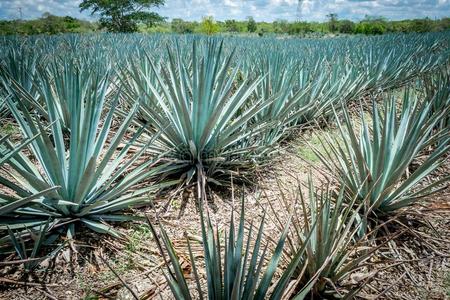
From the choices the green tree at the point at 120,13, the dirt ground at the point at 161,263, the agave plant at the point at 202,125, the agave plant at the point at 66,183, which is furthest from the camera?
the green tree at the point at 120,13

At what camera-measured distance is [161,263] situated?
1777mm

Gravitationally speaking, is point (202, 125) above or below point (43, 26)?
below

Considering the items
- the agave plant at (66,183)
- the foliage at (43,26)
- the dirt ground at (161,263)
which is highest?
the foliage at (43,26)

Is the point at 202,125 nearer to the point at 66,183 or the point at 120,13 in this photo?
the point at 66,183

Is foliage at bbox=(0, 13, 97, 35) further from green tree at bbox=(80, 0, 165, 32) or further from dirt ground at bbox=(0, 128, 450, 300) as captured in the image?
dirt ground at bbox=(0, 128, 450, 300)

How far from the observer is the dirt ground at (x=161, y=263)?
5.06 feet

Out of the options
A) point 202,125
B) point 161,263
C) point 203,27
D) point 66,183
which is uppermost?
point 203,27

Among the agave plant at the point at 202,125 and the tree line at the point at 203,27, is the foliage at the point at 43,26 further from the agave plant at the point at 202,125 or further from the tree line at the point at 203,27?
the agave plant at the point at 202,125

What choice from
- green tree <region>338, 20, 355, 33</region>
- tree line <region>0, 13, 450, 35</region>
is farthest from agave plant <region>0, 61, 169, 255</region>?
green tree <region>338, 20, 355, 33</region>

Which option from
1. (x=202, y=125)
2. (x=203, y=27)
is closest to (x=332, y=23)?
(x=203, y=27)

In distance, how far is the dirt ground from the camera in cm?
154

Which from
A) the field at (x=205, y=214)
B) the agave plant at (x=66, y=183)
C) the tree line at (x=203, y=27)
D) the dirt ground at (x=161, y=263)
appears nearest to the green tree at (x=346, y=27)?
the tree line at (x=203, y=27)

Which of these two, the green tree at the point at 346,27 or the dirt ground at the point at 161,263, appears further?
the green tree at the point at 346,27

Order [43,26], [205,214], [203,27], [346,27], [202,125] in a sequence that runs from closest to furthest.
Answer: [205,214]
[202,125]
[203,27]
[43,26]
[346,27]
